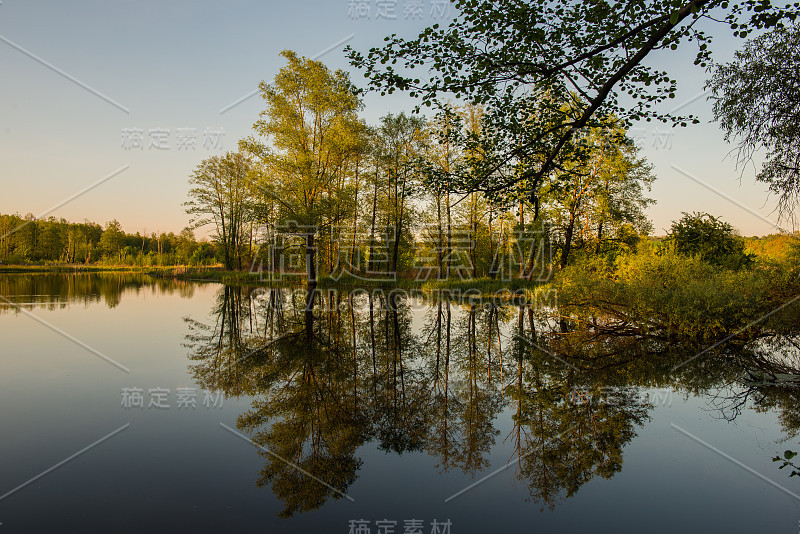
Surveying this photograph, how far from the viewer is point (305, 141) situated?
25.9m

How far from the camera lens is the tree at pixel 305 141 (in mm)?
25156

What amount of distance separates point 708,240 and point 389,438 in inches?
720

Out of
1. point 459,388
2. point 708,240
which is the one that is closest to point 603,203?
point 708,240

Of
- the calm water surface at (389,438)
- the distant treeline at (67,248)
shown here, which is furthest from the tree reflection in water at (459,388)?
the distant treeline at (67,248)

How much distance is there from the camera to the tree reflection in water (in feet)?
15.9

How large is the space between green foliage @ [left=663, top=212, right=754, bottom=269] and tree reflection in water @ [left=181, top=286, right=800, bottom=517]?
6161 millimetres

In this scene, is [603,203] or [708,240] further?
[603,203]

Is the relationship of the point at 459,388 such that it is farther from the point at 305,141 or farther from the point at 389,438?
the point at 305,141

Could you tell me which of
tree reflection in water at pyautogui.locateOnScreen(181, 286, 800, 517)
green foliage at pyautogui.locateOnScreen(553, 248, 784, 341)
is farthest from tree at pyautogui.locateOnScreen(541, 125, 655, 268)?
tree reflection in water at pyautogui.locateOnScreen(181, 286, 800, 517)

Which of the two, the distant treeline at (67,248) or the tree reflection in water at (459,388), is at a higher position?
the distant treeline at (67,248)

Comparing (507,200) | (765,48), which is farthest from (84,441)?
(765,48)

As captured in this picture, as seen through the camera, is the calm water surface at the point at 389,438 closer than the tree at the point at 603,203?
Yes

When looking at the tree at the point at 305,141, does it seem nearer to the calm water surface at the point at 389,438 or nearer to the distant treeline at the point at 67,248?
the calm water surface at the point at 389,438

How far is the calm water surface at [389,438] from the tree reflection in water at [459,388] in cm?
4
